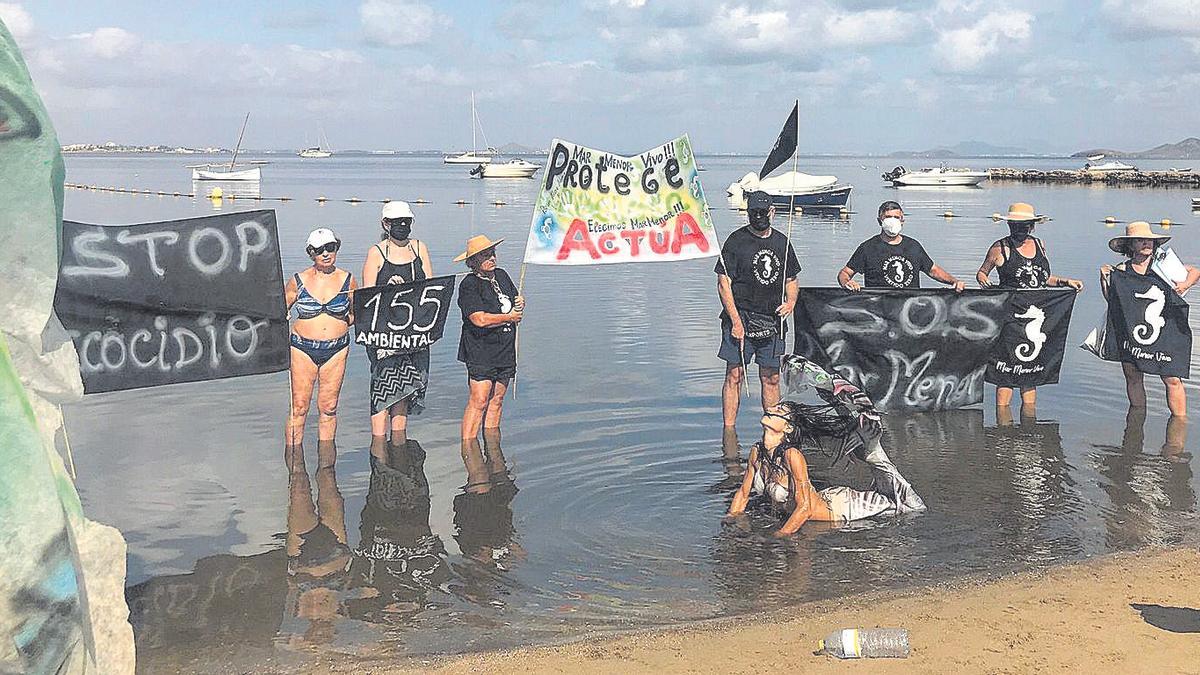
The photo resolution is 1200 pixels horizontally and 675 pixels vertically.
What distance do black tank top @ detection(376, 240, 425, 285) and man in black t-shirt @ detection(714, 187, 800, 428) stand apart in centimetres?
265

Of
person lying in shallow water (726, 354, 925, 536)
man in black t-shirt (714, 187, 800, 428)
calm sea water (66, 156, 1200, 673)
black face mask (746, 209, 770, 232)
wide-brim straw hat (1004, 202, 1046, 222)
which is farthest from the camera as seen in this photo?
wide-brim straw hat (1004, 202, 1046, 222)

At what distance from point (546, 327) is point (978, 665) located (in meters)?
11.4

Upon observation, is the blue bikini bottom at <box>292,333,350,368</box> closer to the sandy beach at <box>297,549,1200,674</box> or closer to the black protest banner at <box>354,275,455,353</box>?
the black protest banner at <box>354,275,455,353</box>

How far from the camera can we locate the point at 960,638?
5.71 m

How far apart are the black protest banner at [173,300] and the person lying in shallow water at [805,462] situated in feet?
12.3

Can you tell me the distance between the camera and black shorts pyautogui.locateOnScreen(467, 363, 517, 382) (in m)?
9.45

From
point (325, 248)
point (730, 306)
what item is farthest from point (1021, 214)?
point (325, 248)

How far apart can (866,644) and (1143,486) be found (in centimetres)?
439

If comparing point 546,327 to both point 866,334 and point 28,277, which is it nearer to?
point 866,334

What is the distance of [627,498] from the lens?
8.43 m

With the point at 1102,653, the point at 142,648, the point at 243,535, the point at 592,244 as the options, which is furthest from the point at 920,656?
the point at 592,244

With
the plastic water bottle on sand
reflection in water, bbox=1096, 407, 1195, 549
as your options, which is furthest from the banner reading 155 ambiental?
the plastic water bottle on sand

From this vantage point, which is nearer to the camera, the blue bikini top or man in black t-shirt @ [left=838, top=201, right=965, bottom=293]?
the blue bikini top

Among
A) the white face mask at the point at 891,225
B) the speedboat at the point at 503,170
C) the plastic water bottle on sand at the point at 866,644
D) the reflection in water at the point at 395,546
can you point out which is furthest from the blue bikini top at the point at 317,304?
the speedboat at the point at 503,170
